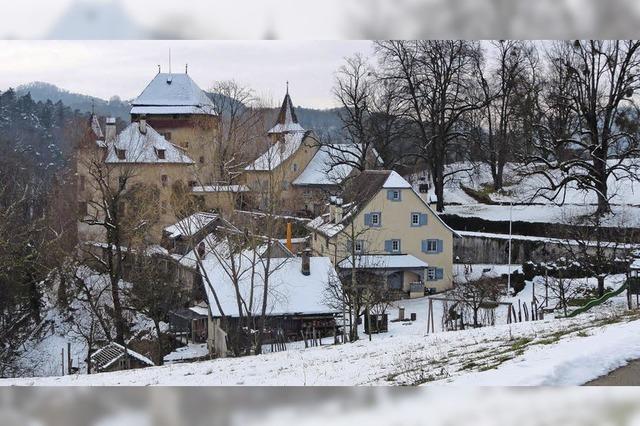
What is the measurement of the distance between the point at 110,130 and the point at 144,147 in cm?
39

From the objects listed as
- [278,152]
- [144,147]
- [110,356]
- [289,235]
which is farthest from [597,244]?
[110,356]

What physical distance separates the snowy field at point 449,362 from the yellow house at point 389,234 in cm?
239

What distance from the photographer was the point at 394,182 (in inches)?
298

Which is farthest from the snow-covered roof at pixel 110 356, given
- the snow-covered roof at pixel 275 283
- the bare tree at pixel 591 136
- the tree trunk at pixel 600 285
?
the tree trunk at pixel 600 285

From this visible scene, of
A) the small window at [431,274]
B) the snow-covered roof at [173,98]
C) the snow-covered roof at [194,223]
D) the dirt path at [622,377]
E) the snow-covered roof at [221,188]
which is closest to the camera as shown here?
the dirt path at [622,377]

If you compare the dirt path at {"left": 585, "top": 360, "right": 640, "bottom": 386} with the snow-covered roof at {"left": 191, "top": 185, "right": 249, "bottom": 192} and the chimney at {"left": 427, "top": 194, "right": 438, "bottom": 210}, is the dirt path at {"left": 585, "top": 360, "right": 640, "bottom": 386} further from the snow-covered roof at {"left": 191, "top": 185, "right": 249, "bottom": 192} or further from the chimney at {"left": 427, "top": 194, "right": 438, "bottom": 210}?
the chimney at {"left": 427, "top": 194, "right": 438, "bottom": 210}

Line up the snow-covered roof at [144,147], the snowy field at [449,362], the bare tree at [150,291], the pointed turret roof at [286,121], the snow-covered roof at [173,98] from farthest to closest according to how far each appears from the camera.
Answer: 1. the bare tree at [150,291]
2. the snow-covered roof at [144,147]
3. the pointed turret roof at [286,121]
4. the snow-covered roof at [173,98]
5. the snowy field at [449,362]

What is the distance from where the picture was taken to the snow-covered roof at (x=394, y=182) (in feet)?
24.8

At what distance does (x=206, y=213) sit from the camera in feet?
22.9

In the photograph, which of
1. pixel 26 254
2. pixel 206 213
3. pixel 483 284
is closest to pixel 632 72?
pixel 483 284

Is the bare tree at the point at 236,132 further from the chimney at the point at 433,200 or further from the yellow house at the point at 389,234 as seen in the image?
the chimney at the point at 433,200

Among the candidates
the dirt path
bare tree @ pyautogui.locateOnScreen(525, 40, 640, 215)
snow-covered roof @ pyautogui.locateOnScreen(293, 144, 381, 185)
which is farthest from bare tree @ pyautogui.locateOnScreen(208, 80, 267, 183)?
the dirt path

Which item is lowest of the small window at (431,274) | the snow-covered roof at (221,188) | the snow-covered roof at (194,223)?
the small window at (431,274)

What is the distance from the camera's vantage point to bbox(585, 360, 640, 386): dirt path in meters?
2.36
